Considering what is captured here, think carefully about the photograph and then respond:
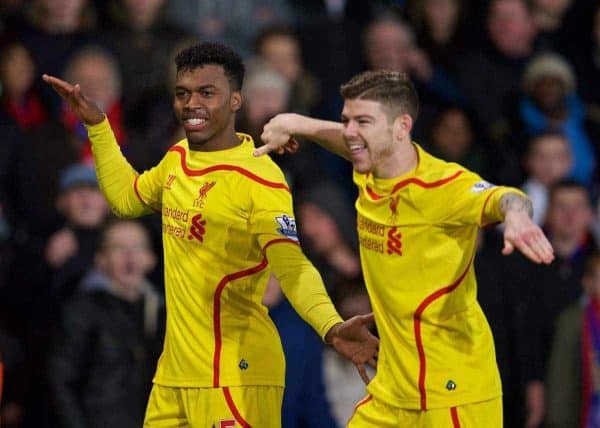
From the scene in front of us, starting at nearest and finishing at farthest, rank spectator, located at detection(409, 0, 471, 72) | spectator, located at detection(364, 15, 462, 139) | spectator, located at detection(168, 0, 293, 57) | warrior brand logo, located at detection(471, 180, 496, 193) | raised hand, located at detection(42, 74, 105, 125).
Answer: warrior brand logo, located at detection(471, 180, 496, 193), raised hand, located at detection(42, 74, 105, 125), spectator, located at detection(364, 15, 462, 139), spectator, located at detection(168, 0, 293, 57), spectator, located at detection(409, 0, 471, 72)

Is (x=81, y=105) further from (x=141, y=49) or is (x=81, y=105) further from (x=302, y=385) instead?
(x=141, y=49)

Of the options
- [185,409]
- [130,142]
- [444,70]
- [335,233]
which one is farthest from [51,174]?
[185,409]

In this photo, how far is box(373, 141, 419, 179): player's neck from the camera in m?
7.43

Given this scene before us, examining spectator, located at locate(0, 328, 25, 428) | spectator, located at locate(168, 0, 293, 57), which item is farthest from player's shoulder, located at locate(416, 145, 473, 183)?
spectator, located at locate(168, 0, 293, 57)

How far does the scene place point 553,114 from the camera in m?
12.2

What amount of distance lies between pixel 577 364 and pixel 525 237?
13.2 feet

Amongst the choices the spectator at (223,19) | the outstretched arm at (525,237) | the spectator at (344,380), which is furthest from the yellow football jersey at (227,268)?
the spectator at (223,19)

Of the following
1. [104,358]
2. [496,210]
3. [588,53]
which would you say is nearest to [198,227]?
[496,210]

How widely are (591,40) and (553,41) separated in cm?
27

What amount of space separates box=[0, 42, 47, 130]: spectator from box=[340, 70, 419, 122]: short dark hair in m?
4.33

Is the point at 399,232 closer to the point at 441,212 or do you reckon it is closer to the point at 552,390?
the point at 441,212

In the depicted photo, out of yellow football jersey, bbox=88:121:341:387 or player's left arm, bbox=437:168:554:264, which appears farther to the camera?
yellow football jersey, bbox=88:121:341:387

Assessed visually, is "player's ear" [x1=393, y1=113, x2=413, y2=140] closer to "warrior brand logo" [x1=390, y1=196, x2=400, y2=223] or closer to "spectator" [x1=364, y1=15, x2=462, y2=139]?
"warrior brand logo" [x1=390, y1=196, x2=400, y2=223]

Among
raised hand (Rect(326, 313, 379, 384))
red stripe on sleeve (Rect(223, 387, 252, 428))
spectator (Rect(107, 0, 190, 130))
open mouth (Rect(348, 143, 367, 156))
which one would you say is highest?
spectator (Rect(107, 0, 190, 130))
